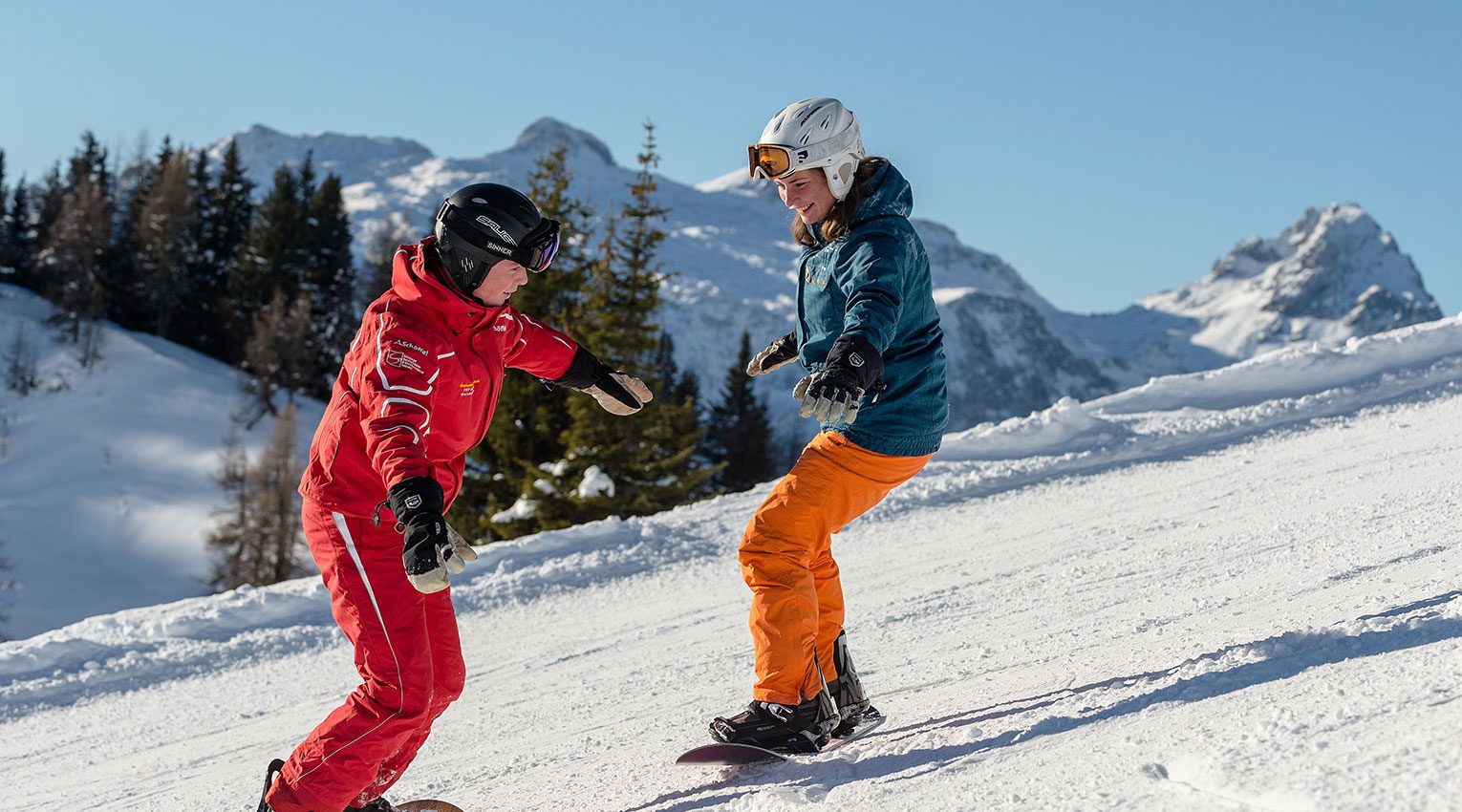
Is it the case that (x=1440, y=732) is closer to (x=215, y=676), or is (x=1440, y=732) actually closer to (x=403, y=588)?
(x=403, y=588)

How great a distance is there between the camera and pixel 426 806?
3723 millimetres

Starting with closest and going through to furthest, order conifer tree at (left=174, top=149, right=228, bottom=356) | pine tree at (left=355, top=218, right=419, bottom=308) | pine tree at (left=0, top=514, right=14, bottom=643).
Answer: pine tree at (left=0, top=514, right=14, bottom=643)
pine tree at (left=355, top=218, right=419, bottom=308)
conifer tree at (left=174, top=149, right=228, bottom=356)

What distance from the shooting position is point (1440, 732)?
259 centimetres

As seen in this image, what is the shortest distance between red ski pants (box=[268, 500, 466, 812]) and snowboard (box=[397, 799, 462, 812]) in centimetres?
13

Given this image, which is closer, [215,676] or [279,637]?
[215,676]

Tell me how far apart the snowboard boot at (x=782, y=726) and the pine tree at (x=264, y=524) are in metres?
36.2

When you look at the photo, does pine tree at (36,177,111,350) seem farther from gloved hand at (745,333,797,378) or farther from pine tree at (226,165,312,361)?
gloved hand at (745,333,797,378)

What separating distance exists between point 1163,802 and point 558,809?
208cm

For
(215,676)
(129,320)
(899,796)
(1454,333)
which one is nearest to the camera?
(899,796)

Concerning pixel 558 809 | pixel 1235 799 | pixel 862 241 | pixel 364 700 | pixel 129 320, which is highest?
pixel 129 320

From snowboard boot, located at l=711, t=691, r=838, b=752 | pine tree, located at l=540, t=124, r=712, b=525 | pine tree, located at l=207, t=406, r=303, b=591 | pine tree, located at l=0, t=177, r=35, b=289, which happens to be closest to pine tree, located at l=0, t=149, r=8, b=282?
pine tree, located at l=0, t=177, r=35, b=289

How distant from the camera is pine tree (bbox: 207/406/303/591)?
38688 mm

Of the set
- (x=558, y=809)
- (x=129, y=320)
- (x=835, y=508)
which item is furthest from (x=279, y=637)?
(x=129, y=320)

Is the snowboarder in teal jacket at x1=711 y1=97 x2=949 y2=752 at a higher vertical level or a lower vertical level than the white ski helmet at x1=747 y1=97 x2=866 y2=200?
lower
